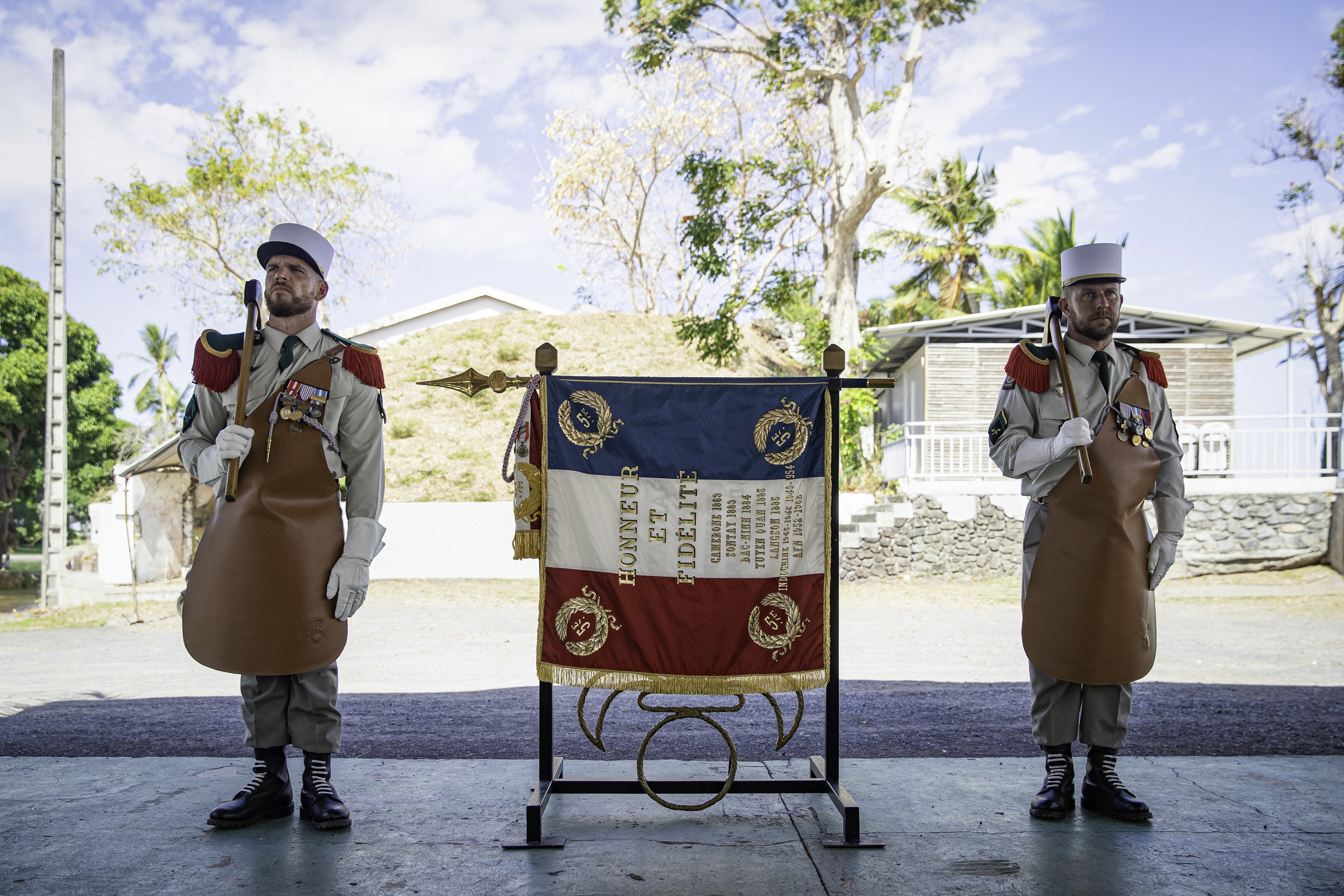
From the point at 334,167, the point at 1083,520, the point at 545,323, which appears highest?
the point at 334,167

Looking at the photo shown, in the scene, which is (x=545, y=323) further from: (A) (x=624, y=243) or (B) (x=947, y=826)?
(B) (x=947, y=826)

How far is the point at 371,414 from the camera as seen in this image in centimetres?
350

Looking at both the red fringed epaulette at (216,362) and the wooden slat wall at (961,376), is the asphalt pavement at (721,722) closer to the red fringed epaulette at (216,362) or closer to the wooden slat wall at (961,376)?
the red fringed epaulette at (216,362)

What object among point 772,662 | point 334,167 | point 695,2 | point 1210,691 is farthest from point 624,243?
point 772,662

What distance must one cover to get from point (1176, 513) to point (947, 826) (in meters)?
1.55

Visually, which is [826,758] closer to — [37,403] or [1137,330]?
[1137,330]

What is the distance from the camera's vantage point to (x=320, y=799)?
3.27 meters

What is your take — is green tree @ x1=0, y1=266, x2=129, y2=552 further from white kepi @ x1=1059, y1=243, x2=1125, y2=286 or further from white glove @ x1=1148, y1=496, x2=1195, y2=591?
white glove @ x1=1148, y1=496, x2=1195, y2=591

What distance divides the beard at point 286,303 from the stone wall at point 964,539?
12.3m

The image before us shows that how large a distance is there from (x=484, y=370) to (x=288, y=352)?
2233 cm

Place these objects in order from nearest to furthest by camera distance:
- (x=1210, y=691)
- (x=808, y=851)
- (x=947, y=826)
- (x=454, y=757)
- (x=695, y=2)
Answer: (x=808, y=851), (x=947, y=826), (x=454, y=757), (x=1210, y=691), (x=695, y=2)

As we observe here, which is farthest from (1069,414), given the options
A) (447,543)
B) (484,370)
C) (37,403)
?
(37,403)

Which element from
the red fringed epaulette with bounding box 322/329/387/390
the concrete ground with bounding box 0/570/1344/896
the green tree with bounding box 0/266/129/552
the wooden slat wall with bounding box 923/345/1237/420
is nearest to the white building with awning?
the wooden slat wall with bounding box 923/345/1237/420

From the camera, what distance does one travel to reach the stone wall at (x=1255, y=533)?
14.4m
